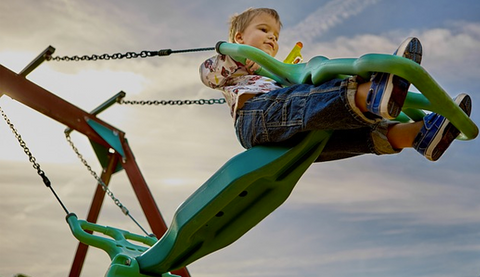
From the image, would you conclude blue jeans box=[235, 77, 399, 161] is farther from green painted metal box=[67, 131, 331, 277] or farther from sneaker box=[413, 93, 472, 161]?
sneaker box=[413, 93, 472, 161]

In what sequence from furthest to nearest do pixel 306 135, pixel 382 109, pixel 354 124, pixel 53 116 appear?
pixel 53 116
pixel 306 135
pixel 354 124
pixel 382 109

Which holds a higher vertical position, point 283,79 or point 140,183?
point 140,183

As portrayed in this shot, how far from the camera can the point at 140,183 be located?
5629mm

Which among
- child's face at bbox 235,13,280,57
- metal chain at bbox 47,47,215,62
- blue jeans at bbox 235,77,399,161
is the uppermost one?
metal chain at bbox 47,47,215,62

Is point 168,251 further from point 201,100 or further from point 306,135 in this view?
point 201,100

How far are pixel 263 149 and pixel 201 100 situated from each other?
7.43 feet

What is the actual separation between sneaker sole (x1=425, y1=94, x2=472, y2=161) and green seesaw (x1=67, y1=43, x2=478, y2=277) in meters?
0.06

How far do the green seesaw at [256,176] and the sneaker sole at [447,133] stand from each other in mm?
59

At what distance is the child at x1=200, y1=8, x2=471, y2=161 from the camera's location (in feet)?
7.71

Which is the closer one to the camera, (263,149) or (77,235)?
(263,149)

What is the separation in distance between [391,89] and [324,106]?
29 centimetres

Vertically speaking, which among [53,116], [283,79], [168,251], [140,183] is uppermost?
[53,116]

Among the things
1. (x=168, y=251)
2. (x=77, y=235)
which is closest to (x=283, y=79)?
(x=168, y=251)

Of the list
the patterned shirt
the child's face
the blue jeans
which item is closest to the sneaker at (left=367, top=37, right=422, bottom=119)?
the blue jeans
